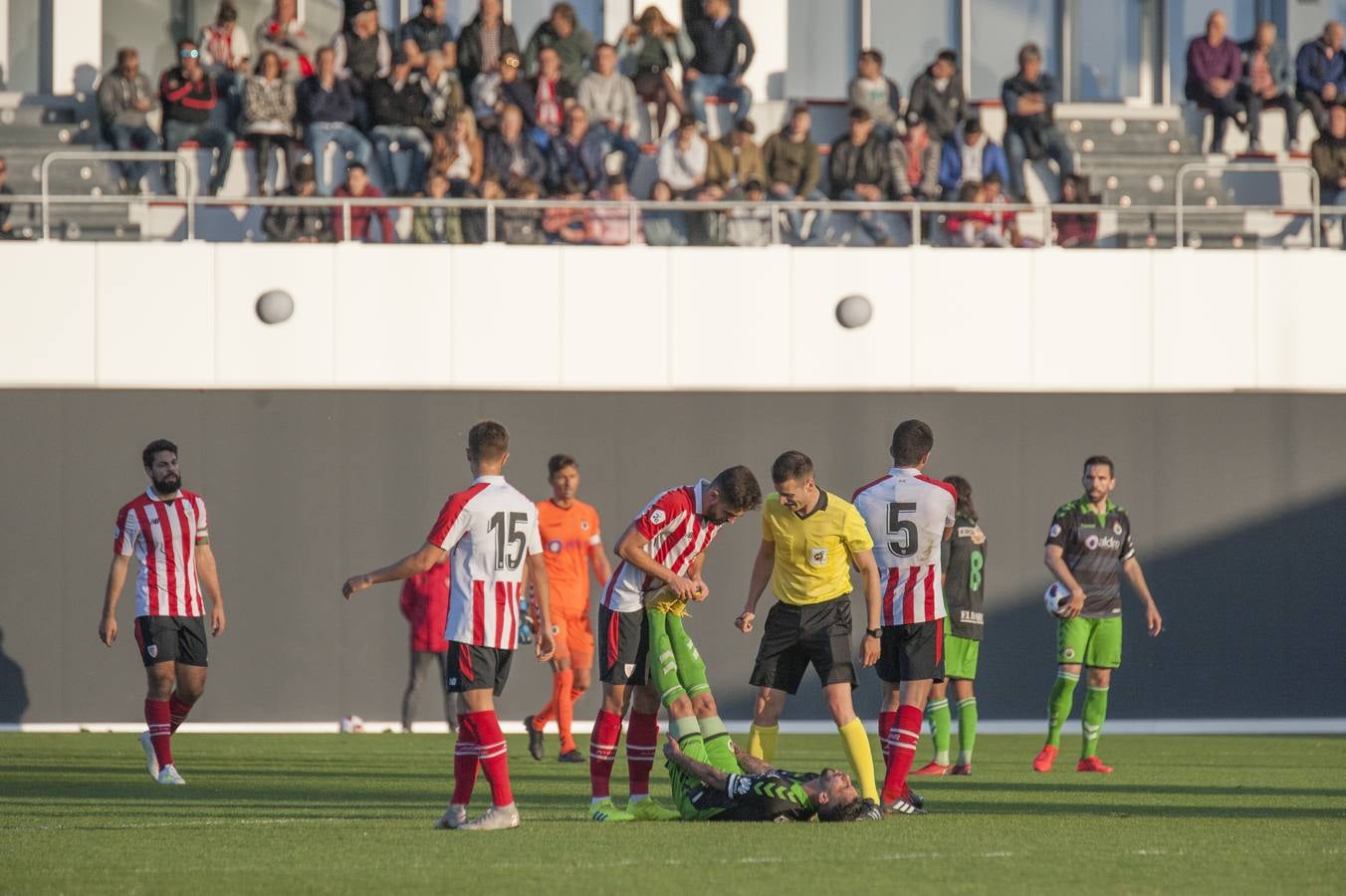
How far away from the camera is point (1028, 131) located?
20797 millimetres

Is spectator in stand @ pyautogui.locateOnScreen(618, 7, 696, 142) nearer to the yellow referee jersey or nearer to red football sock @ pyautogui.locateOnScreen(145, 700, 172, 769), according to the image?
red football sock @ pyautogui.locateOnScreen(145, 700, 172, 769)

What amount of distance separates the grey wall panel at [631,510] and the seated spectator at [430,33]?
4.34m

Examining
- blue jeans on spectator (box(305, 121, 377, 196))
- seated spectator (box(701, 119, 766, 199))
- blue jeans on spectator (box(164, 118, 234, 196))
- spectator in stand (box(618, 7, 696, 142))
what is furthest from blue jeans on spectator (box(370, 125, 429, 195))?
seated spectator (box(701, 119, 766, 199))

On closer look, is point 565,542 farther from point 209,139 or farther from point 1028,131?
point 1028,131

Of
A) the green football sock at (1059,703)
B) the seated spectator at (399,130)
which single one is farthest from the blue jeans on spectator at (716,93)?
the green football sock at (1059,703)

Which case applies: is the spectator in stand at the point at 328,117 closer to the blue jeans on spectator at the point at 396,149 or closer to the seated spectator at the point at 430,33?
the blue jeans on spectator at the point at 396,149

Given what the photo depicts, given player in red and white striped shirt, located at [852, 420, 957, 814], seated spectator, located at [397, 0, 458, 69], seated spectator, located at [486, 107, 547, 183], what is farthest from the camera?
seated spectator, located at [397, 0, 458, 69]

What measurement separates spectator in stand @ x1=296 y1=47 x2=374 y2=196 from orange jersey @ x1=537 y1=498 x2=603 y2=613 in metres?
6.59

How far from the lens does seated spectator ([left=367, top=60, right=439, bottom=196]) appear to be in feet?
64.5

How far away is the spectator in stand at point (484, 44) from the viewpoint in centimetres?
2061

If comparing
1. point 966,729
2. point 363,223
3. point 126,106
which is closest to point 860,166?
point 363,223

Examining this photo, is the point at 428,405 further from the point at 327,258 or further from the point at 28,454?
the point at 28,454

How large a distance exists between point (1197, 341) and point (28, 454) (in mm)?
11613

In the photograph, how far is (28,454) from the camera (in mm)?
18312
